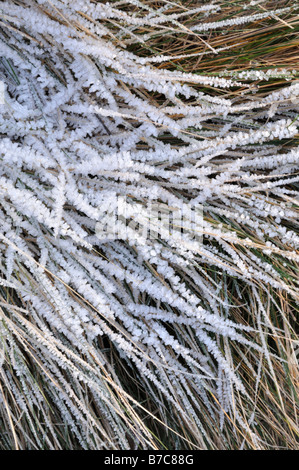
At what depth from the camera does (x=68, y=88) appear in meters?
0.59

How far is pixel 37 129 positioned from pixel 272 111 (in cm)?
36

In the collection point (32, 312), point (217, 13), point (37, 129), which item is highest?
point (217, 13)

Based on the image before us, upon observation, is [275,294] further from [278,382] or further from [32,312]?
[32,312]

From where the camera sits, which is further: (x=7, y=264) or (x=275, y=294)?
(x=275, y=294)

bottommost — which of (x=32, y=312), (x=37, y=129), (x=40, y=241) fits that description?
(x=32, y=312)

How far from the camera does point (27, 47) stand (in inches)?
22.9

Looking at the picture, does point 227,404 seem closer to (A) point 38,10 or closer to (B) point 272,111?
(B) point 272,111

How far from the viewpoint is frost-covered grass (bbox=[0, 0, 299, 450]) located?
1.81ft

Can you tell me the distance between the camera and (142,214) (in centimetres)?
54

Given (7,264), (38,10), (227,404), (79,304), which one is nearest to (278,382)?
(227,404)

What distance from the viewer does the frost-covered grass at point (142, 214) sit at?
1.81 feet

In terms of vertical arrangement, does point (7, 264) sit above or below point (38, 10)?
below

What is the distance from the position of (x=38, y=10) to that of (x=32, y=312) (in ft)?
1.42

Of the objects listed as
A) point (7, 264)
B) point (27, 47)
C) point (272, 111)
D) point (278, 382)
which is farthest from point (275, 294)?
point (27, 47)
